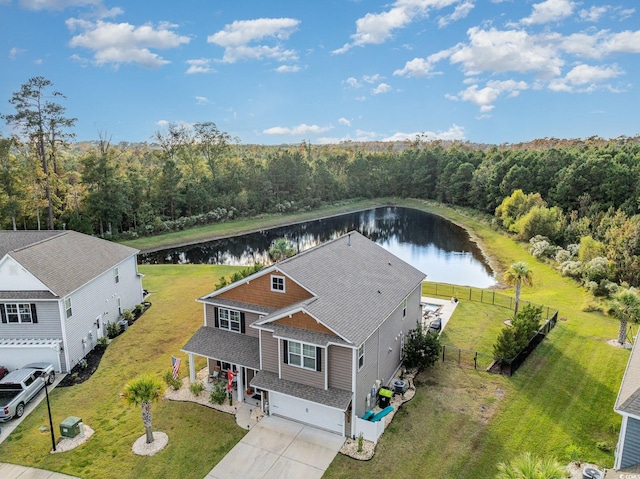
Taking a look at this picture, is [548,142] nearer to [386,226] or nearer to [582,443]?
[386,226]

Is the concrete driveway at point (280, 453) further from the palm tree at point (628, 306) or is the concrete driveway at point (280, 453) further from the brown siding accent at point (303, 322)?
the palm tree at point (628, 306)

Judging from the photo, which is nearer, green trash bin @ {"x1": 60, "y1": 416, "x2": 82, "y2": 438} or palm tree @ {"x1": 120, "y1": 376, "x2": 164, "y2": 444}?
palm tree @ {"x1": 120, "y1": 376, "x2": 164, "y2": 444}

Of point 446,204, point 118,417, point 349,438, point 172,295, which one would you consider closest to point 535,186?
point 446,204

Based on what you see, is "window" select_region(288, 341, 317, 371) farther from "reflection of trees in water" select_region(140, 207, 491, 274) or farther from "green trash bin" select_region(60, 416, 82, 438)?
"reflection of trees in water" select_region(140, 207, 491, 274)

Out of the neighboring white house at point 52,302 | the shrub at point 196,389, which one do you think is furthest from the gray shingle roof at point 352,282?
the neighboring white house at point 52,302

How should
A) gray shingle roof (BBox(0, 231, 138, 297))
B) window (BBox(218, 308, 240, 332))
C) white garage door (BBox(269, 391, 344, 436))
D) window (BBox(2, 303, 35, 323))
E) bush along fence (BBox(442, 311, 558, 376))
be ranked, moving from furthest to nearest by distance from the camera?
gray shingle roof (BBox(0, 231, 138, 297)) < window (BBox(2, 303, 35, 323)) < bush along fence (BBox(442, 311, 558, 376)) < window (BBox(218, 308, 240, 332)) < white garage door (BBox(269, 391, 344, 436))

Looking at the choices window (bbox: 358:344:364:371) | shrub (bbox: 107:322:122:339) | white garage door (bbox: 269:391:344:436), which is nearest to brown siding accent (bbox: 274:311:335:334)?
window (bbox: 358:344:364:371)
